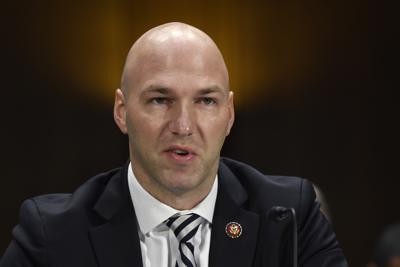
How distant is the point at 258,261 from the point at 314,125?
149 inches

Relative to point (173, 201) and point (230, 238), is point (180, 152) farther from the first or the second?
point (230, 238)

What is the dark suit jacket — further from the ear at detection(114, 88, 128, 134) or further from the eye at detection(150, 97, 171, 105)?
the eye at detection(150, 97, 171, 105)

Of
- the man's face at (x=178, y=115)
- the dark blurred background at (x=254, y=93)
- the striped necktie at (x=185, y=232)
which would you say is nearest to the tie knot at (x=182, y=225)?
the striped necktie at (x=185, y=232)

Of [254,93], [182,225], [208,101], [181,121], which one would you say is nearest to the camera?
[181,121]

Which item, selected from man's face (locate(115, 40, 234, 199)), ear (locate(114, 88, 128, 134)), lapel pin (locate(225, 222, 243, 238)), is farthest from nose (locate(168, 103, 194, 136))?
lapel pin (locate(225, 222, 243, 238))

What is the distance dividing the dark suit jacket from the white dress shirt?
31 millimetres

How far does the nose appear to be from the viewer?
261 centimetres

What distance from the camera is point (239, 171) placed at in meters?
3.08

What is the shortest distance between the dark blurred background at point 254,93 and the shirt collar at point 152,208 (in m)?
3.24

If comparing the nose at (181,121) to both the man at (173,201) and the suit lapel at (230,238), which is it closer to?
the man at (173,201)

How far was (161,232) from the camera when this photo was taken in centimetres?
284

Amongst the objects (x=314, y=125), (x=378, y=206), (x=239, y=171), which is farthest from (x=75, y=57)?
(x=239, y=171)

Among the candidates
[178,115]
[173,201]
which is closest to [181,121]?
[178,115]

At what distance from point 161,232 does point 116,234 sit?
15cm
